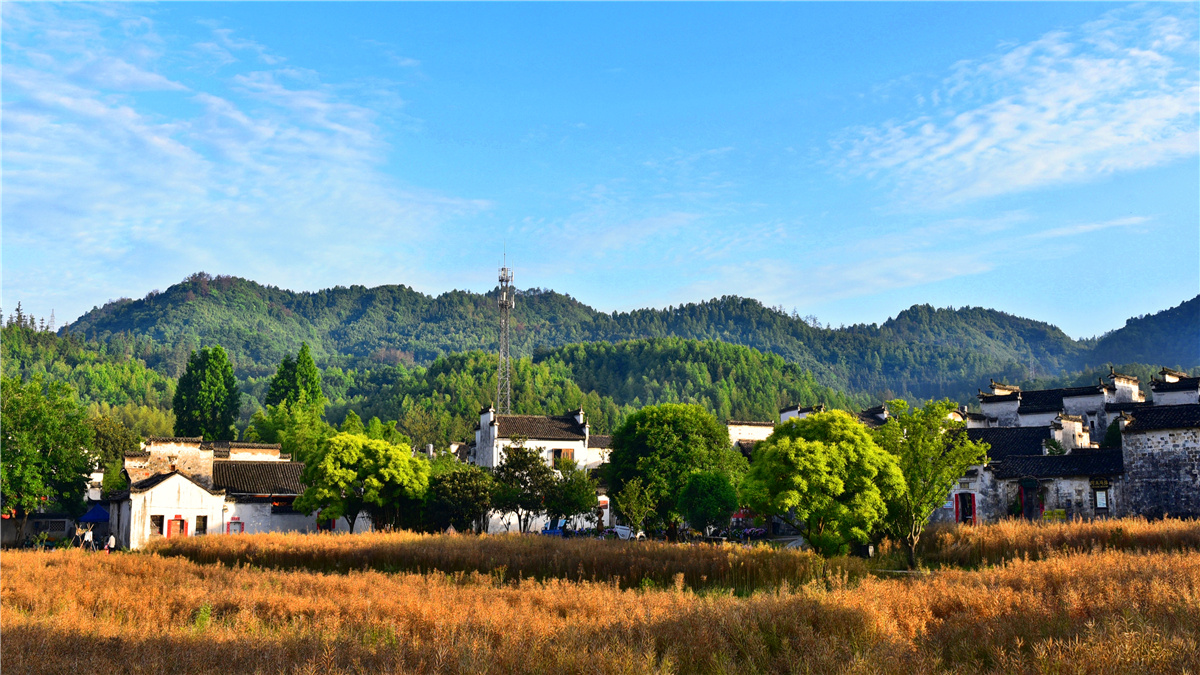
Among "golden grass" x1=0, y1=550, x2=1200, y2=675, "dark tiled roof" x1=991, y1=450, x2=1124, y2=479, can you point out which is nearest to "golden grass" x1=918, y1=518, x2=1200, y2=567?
"golden grass" x1=0, y1=550, x2=1200, y2=675

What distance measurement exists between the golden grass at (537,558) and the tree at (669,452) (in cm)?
1630

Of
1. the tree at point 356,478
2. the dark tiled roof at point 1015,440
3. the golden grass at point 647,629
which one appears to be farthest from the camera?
the dark tiled roof at point 1015,440

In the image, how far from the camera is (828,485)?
30.1 metres

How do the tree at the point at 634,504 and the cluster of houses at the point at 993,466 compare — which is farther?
the tree at the point at 634,504

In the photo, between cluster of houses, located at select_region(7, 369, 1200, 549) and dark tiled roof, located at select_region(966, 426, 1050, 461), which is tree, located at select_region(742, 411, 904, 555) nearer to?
cluster of houses, located at select_region(7, 369, 1200, 549)

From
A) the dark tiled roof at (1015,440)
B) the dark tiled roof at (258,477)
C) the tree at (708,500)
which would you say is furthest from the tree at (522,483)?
the dark tiled roof at (1015,440)

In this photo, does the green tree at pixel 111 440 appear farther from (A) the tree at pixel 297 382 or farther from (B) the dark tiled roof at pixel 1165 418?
(B) the dark tiled roof at pixel 1165 418

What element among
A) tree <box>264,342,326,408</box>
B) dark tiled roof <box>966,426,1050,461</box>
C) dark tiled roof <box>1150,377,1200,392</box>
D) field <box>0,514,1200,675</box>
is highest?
tree <box>264,342,326,408</box>

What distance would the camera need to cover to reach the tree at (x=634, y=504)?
149 feet

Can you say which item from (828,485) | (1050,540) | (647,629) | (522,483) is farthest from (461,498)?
(647,629)

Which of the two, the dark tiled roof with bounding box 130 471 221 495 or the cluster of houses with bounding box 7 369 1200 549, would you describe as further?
the dark tiled roof with bounding box 130 471 221 495

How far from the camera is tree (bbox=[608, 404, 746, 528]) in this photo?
49469mm

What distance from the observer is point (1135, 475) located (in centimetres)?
3759

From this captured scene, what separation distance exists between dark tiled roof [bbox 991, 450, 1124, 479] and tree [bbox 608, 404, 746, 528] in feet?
46.9
